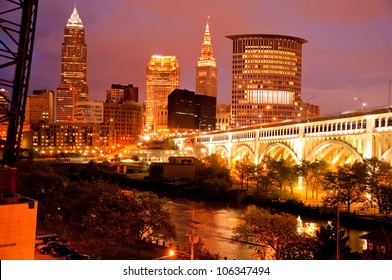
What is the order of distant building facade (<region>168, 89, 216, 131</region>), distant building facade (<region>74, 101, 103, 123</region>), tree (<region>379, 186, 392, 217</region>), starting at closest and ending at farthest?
tree (<region>379, 186, 392, 217</region>) < distant building facade (<region>168, 89, 216, 131</region>) < distant building facade (<region>74, 101, 103, 123</region>)

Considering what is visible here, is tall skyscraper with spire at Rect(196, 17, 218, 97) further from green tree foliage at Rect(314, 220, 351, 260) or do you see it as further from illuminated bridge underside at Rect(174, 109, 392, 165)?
green tree foliage at Rect(314, 220, 351, 260)

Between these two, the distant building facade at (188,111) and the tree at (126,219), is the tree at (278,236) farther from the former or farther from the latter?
the distant building facade at (188,111)

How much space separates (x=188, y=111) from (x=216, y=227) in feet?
334

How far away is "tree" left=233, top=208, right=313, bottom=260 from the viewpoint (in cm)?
1447

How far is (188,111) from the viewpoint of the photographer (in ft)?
406

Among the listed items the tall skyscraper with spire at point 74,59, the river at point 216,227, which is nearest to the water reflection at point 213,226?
the river at point 216,227

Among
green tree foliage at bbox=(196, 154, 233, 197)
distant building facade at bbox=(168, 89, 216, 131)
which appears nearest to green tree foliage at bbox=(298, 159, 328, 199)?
green tree foliage at bbox=(196, 154, 233, 197)

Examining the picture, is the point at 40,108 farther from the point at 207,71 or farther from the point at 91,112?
the point at 207,71

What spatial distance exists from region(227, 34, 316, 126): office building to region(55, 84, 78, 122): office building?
213ft

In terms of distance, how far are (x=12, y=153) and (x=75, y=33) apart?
182 m

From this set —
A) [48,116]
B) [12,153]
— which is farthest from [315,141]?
[48,116]

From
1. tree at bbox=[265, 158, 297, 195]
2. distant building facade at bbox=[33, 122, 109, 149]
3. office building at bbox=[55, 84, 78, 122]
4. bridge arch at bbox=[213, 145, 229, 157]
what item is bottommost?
tree at bbox=[265, 158, 297, 195]

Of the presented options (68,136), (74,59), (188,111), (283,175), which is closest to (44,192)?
(283,175)

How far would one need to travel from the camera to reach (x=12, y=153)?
35.7 ft
